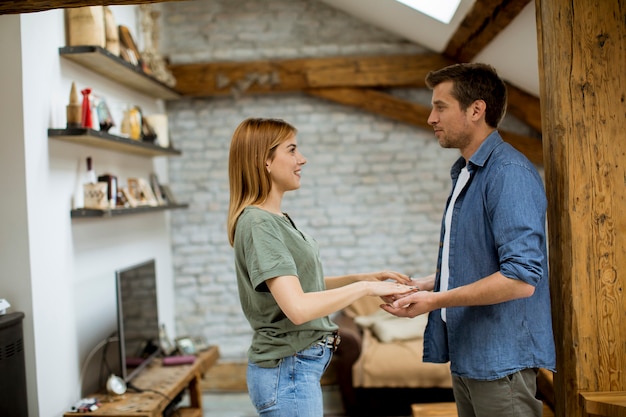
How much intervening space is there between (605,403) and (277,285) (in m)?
1.10

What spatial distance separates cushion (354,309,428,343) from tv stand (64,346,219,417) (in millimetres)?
1209

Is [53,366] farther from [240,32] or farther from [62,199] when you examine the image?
[240,32]

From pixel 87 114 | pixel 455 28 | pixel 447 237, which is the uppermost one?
pixel 455 28

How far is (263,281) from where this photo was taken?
77.6 inches

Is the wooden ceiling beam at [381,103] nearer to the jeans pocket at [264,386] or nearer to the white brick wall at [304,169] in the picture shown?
the white brick wall at [304,169]

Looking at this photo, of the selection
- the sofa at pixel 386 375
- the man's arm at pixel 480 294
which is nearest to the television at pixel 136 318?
the sofa at pixel 386 375

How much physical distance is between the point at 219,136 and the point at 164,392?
2606 millimetres

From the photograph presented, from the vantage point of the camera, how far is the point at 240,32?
18.3 feet

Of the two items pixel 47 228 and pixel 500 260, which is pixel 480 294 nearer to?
pixel 500 260

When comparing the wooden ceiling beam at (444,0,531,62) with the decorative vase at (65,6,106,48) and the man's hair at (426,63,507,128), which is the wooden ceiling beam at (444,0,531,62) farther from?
the decorative vase at (65,6,106,48)

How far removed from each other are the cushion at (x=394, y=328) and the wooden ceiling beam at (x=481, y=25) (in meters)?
2.03

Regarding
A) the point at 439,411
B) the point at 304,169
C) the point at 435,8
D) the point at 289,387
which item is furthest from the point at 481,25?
the point at 289,387

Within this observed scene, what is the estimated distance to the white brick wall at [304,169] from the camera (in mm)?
5551

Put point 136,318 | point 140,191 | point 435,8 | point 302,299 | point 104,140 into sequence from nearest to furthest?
point 302,299
point 104,140
point 136,318
point 435,8
point 140,191
